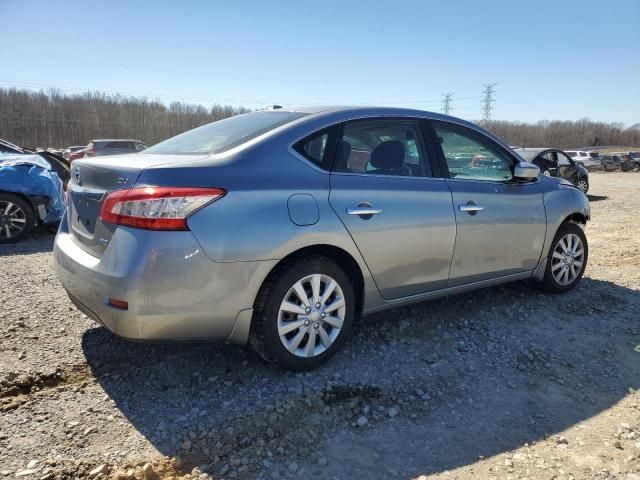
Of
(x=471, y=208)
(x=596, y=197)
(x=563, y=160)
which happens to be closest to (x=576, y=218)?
(x=471, y=208)

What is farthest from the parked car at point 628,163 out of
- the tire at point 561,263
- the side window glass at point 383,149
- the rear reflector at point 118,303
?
the rear reflector at point 118,303

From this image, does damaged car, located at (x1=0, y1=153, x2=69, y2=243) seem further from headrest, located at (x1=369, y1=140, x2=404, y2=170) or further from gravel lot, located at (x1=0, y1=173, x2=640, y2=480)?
headrest, located at (x1=369, y1=140, x2=404, y2=170)

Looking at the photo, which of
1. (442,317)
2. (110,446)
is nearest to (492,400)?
(442,317)

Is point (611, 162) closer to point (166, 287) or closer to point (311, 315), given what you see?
point (311, 315)

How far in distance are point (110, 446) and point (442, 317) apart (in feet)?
8.77

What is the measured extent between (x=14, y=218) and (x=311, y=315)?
5.59 metres

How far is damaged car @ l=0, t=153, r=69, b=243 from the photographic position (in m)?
6.62

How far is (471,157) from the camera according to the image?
155 inches

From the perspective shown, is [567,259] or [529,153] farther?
[529,153]

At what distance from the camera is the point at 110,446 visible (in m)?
2.36

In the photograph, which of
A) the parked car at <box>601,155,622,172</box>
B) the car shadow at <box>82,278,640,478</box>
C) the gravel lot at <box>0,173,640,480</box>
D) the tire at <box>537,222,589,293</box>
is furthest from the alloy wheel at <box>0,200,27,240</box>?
the parked car at <box>601,155,622,172</box>

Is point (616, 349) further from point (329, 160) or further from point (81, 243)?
point (81, 243)

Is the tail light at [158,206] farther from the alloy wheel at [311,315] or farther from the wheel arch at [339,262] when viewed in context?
the alloy wheel at [311,315]

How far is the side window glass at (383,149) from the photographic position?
3.20m
